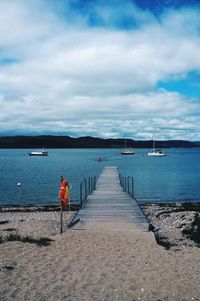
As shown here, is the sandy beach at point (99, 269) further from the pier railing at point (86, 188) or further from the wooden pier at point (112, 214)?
the pier railing at point (86, 188)

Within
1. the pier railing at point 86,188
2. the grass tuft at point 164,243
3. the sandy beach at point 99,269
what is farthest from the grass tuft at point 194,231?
the pier railing at point 86,188

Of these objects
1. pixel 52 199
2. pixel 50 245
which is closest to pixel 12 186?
pixel 52 199

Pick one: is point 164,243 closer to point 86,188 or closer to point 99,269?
point 99,269

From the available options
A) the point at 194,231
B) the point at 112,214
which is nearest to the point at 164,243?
the point at 194,231

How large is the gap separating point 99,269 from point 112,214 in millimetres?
7231

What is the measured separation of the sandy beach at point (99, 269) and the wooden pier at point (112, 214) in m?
0.88

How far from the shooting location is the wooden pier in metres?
13.9

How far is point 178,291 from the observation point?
300 inches

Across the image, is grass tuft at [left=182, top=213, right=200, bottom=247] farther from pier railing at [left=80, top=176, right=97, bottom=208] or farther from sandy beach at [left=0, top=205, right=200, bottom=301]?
pier railing at [left=80, top=176, right=97, bottom=208]

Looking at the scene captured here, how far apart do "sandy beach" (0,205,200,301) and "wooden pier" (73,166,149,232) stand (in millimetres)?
884

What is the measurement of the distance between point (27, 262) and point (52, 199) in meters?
23.4

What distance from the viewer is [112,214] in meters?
16.0

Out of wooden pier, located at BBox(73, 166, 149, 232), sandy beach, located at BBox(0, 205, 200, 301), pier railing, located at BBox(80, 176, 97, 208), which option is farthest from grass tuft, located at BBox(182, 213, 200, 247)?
pier railing, located at BBox(80, 176, 97, 208)

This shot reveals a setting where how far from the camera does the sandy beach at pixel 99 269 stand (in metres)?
7.34
